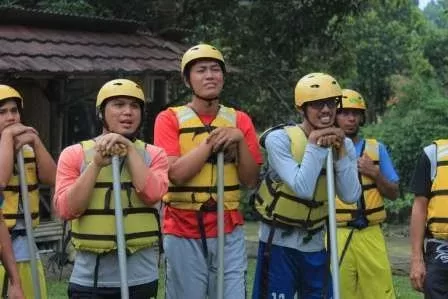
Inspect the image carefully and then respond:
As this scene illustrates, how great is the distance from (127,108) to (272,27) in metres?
9.08

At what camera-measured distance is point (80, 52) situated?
952 centimetres

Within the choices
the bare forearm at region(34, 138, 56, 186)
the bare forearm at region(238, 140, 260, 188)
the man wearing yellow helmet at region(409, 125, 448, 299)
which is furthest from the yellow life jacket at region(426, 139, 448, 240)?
the bare forearm at region(34, 138, 56, 186)

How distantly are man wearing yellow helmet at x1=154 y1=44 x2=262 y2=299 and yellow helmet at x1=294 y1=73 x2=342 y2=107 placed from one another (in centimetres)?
39

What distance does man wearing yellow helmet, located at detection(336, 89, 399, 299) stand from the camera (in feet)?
18.6

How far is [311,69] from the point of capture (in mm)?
14219

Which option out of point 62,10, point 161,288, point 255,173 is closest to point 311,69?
point 62,10

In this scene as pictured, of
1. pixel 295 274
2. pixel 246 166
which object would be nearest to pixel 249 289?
pixel 295 274

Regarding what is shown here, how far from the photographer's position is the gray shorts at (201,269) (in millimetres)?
4461

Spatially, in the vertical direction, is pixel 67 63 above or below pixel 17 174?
above

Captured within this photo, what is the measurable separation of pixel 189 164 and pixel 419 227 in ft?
4.73

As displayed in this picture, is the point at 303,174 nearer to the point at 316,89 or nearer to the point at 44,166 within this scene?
the point at 316,89

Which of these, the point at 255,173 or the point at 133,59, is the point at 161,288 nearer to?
the point at 133,59

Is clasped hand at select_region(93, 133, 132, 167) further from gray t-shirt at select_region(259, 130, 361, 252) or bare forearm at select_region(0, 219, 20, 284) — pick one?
gray t-shirt at select_region(259, 130, 361, 252)

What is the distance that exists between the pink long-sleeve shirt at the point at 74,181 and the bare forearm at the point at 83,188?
0.04 meters
